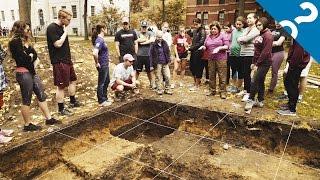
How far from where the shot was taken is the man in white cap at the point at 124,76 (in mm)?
6834

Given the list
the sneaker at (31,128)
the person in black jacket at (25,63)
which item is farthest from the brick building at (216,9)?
the sneaker at (31,128)

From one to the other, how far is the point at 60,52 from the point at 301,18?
17.2ft

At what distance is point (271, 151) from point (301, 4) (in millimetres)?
5339

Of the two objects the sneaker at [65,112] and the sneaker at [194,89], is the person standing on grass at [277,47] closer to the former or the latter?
the sneaker at [194,89]

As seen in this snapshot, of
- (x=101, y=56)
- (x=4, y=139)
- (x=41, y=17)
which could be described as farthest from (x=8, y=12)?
(x=4, y=139)

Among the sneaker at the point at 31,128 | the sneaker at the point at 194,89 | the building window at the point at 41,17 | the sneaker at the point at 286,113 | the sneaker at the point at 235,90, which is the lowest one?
the sneaker at the point at 31,128

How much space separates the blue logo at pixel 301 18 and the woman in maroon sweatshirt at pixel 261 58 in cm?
509

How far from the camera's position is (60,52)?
5660mm

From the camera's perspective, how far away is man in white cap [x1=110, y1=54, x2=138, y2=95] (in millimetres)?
6834

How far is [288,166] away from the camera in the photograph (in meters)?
5.18

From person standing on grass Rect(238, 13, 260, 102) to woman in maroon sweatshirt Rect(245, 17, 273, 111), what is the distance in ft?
0.52

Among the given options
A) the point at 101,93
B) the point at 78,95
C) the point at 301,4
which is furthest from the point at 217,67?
the point at 301,4

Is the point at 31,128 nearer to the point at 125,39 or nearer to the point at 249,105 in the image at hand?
the point at 125,39

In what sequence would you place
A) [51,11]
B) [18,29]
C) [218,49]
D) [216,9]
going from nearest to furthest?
1. [18,29]
2. [218,49]
3. [216,9]
4. [51,11]
